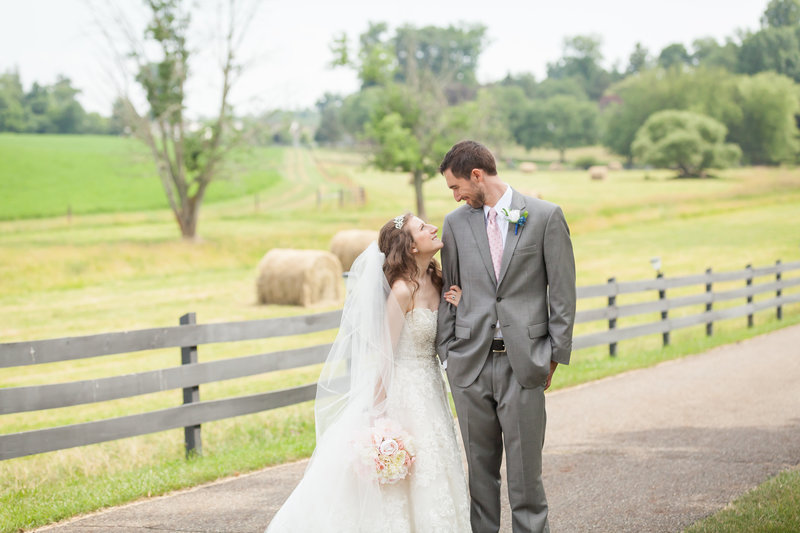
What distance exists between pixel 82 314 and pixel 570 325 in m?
15.4

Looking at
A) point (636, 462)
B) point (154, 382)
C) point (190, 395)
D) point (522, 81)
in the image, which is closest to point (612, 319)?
point (636, 462)

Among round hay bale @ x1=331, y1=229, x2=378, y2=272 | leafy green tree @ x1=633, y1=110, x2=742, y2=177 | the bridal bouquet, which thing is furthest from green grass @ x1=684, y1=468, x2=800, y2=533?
leafy green tree @ x1=633, y1=110, x2=742, y2=177

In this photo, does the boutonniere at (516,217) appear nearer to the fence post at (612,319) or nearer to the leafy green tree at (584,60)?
the fence post at (612,319)

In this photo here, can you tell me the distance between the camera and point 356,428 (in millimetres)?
4363

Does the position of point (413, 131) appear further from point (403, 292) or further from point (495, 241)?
point (495, 241)

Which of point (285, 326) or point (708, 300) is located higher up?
point (285, 326)

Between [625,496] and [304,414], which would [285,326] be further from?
[625,496]

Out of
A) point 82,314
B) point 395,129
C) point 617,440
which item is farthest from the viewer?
point 395,129

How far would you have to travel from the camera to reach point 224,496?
5.64 meters

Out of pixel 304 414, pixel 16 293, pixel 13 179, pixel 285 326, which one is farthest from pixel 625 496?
pixel 13 179

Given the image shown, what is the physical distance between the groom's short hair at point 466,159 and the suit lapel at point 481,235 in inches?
8.7

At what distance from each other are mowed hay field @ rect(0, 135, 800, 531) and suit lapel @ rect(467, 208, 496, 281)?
307 cm

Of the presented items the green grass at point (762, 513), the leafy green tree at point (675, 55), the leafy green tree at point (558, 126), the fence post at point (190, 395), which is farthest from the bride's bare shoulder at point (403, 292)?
the leafy green tree at point (675, 55)

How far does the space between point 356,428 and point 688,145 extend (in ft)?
164
